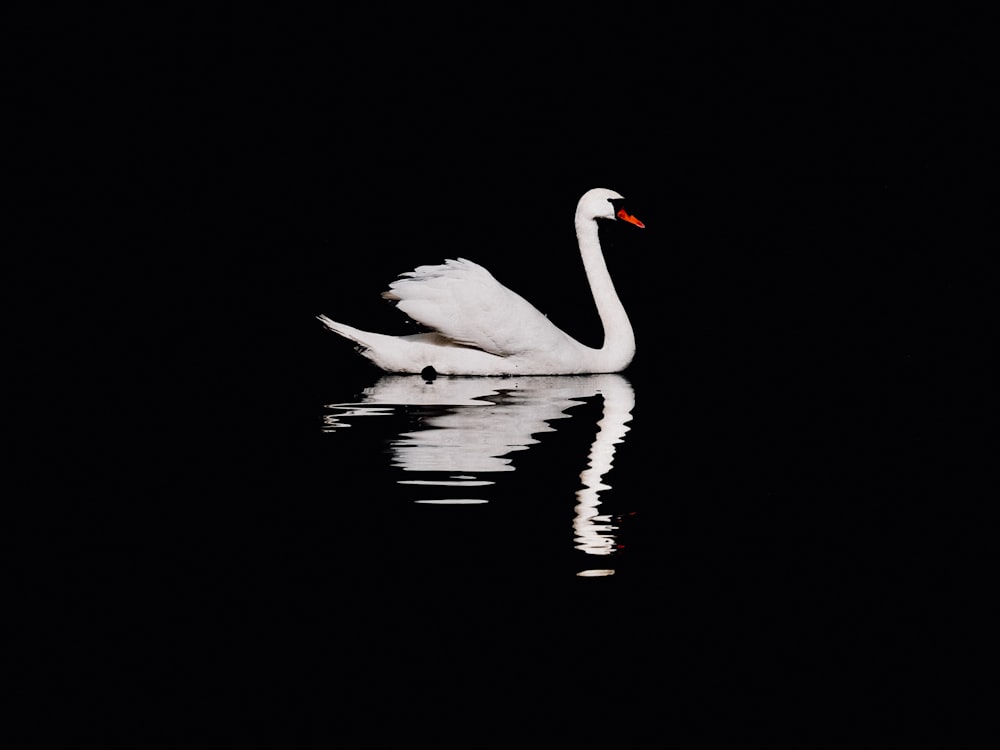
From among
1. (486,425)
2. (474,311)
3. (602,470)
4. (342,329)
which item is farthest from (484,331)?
(602,470)

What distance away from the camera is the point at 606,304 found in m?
8.59

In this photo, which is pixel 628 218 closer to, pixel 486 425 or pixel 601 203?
pixel 601 203

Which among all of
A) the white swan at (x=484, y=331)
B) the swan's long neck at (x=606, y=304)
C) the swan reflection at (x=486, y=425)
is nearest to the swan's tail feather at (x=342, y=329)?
the white swan at (x=484, y=331)

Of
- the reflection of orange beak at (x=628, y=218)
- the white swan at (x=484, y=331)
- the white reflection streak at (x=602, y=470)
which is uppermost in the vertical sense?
the reflection of orange beak at (x=628, y=218)

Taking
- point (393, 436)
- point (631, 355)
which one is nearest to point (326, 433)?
point (393, 436)

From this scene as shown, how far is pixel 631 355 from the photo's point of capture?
8.56 metres

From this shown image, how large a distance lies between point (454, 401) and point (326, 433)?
1.09 m

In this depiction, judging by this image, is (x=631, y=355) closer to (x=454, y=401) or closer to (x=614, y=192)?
(x=614, y=192)

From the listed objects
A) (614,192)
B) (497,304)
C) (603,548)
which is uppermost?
(614,192)

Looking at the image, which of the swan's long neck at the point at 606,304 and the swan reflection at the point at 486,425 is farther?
the swan's long neck at the point at 606,304

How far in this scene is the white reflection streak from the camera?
4.49m

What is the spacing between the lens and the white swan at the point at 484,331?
7965 millimetres

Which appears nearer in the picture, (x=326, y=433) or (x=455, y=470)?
(x=455, y=470)

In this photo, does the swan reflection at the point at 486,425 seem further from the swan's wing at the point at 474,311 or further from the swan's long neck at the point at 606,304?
the swan's wing at the point at 474,311
